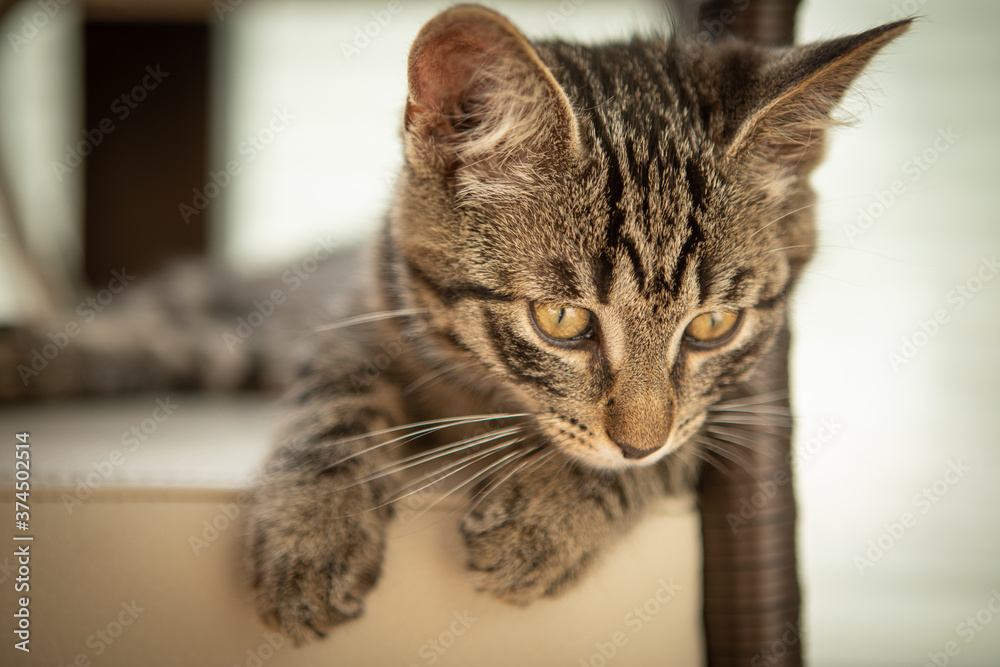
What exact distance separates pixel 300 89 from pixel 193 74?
0.34 metres

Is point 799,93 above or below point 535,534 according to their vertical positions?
above

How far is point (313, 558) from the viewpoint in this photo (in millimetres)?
793

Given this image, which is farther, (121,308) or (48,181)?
(48,181)

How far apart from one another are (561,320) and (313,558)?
16.8 inches

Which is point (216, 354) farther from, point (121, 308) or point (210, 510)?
point (210, 510)

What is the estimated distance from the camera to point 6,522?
2.81 ft

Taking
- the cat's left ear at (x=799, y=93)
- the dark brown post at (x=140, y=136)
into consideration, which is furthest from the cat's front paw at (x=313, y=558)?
the dark brown post at (x=140, y=136)

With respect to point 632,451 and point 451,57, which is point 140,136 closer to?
point 451,57

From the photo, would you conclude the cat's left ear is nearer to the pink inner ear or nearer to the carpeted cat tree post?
the carpeted cat tree post

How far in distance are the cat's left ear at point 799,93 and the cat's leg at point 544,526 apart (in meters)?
0.48

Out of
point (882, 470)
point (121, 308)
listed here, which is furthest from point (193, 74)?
point (882, 470)

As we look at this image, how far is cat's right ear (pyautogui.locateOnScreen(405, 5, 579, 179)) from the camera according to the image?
0.71 meters

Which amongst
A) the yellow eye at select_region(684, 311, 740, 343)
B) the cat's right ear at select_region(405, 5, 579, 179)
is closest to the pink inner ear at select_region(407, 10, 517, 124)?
the cat's right ear at select_region(405, 5, 579, 179)

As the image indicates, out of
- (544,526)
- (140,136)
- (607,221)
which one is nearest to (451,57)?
(607,221)
